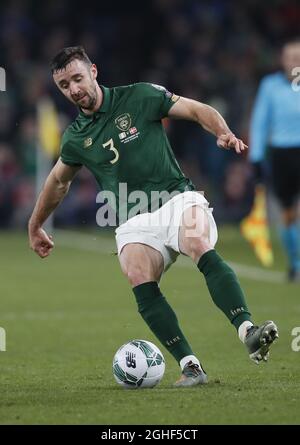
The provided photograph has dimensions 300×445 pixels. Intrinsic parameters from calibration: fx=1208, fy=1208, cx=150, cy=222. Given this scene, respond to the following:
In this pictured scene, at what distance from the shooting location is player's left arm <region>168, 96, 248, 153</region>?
6734 millimetres

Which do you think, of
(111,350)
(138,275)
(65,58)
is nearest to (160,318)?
(138,275)

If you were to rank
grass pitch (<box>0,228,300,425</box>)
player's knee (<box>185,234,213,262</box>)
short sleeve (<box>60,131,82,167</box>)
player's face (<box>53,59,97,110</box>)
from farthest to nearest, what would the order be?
1. short sleeve (<box>60,131,82,167</box>)
2. player's face (<box>53,59,97,110</box>)
3. player's knee (<box>185,234,213,262</box>)
4. grass pitch (<box>0,228,300,425</box>)

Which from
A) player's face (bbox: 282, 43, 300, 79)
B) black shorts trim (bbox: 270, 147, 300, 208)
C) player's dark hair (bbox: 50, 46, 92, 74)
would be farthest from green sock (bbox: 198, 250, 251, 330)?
black shorts trim (bbox: 270, 147, 300, 208)

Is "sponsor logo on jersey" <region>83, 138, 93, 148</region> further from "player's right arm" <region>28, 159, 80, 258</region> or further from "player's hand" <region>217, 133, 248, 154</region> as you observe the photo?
"player's hand" <region>217, 133, 248, 154</region>

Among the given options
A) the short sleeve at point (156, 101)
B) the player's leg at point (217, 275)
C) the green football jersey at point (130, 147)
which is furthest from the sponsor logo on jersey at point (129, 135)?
the player's leg at point (217, 275)

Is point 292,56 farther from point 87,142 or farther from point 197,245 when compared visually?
point 197,245

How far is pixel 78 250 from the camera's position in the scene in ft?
58.8

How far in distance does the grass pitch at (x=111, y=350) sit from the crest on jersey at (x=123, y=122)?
60.1 inches

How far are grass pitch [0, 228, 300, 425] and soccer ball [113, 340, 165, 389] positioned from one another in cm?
8

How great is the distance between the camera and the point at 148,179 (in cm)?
718

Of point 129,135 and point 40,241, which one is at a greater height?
point 129,135

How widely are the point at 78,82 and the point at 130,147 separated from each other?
0.49 meters

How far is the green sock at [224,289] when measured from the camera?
6668 millimetres

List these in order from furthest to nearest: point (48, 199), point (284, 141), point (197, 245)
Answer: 1. point (284, 141)
2. point (48, 199)
3. point (197, 245)
